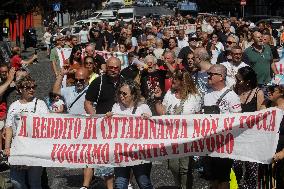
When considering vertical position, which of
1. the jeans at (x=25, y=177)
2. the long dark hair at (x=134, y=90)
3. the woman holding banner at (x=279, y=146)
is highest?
the long dark hair at (x=134, y=90)

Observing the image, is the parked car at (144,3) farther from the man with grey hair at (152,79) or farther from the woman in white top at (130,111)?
the woman in white top at (130,111)

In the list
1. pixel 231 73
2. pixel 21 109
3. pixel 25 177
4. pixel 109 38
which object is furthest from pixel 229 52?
pixel 109 38

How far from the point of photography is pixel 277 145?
8086 mm

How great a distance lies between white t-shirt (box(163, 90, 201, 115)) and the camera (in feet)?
29.3

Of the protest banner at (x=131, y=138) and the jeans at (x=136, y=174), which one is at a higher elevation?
the protest banner at (x=131, y=138)

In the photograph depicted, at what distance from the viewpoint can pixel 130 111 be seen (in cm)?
827

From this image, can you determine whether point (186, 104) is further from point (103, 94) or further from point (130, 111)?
point (103, 94)

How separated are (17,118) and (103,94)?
4.39 feet

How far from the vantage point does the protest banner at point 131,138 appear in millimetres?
8141

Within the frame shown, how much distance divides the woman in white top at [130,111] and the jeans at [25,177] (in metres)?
0.88

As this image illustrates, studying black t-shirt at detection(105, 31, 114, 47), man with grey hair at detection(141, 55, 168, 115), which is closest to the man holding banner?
man with grey hair at detection(141, 55, 168, 115)

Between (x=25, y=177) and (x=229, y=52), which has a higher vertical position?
(x=229, y=52)

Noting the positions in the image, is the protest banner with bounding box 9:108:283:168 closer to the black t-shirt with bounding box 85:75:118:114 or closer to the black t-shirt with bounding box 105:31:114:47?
the black t-shirt with bounding box 85:75:118:114

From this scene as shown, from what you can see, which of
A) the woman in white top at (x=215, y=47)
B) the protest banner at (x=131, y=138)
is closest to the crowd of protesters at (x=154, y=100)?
the protest banner at (x=131, y=138)
